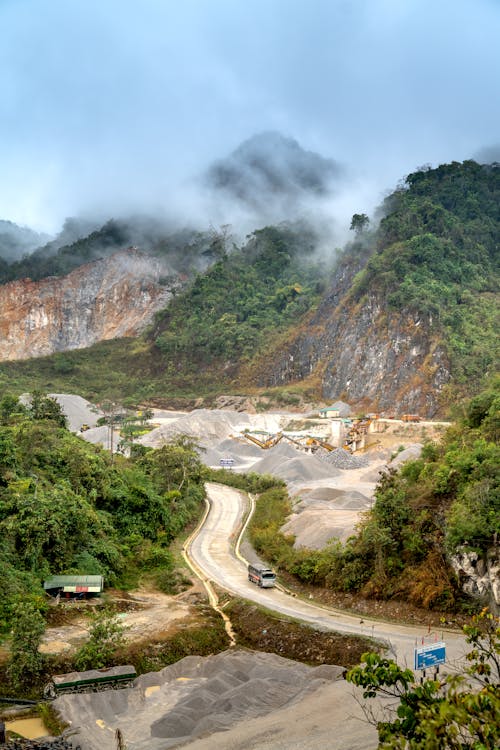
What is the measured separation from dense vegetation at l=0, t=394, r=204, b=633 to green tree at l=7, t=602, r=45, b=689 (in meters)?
3.11

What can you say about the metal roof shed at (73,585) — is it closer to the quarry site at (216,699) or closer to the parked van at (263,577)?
the quarry site at (216,699)

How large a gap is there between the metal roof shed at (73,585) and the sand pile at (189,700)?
7.55 m

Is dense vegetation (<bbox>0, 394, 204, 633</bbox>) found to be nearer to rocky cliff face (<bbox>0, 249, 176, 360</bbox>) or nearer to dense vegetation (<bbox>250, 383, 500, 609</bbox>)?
dense vegetation (<bbox>250, 383, 500, 609</bbox>)

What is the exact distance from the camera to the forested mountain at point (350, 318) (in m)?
88.8

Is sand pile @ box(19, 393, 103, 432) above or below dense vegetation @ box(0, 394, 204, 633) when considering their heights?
above

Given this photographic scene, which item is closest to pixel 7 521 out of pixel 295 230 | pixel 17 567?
pixel 17 567

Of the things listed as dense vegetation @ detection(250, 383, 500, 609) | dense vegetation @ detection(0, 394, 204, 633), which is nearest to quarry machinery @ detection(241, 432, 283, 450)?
dense vegetation @ detection(0, 394, 204, 633)

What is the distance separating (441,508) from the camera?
26.5 metres

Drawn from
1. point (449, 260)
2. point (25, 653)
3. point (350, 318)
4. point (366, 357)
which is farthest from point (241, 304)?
point (25, 653)

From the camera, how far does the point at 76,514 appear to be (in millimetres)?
29047

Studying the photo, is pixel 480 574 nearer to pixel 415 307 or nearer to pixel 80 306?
pixel 415 307

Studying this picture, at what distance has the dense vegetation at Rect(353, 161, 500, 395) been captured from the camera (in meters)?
86.4

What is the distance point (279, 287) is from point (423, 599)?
4618 inches

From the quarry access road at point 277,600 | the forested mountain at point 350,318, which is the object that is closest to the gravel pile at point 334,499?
the quarry access road at point 277,600
